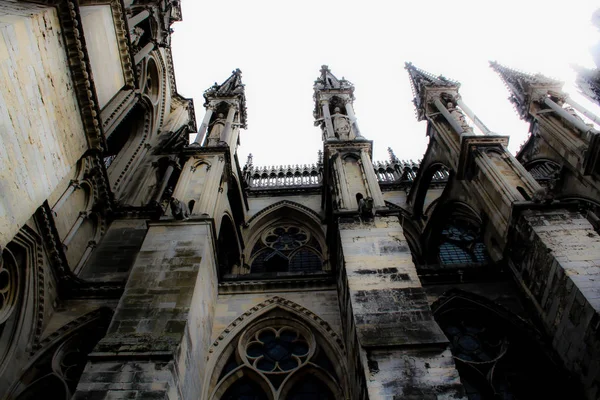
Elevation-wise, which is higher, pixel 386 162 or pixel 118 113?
pixel 386 162

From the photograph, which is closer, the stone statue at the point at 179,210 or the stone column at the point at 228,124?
the stone statue at the point at 179,210

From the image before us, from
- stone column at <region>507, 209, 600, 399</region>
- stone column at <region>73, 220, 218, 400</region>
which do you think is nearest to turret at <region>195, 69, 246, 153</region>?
stone column at <region>73, 220, 218, 400</region>

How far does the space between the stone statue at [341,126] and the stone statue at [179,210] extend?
194 inches

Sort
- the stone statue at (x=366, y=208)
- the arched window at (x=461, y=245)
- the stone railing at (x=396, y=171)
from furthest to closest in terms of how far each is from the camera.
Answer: the stone railing at (x=396, y=171)
the arched window at (x=461, y=245)
the stone statue at (x=366, y=208)

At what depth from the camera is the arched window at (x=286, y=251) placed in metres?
11.7

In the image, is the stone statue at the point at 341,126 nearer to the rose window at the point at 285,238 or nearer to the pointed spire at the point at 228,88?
the rose window at the point at 285,238

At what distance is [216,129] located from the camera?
12031 millimetres

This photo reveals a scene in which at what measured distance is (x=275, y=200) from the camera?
47.3 ft

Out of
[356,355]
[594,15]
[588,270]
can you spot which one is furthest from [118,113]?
[594,15]

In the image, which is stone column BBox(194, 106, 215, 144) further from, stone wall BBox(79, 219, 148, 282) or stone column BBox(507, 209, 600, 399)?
stone column BBox(507, 209, 600, 399)

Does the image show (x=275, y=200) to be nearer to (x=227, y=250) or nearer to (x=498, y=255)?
(x=227, y=250)

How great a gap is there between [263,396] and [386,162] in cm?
1289

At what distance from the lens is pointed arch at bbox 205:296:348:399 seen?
6652 millimetres

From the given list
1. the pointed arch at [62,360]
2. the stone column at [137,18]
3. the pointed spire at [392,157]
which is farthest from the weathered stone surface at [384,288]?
the pointed spire at [392,157]
